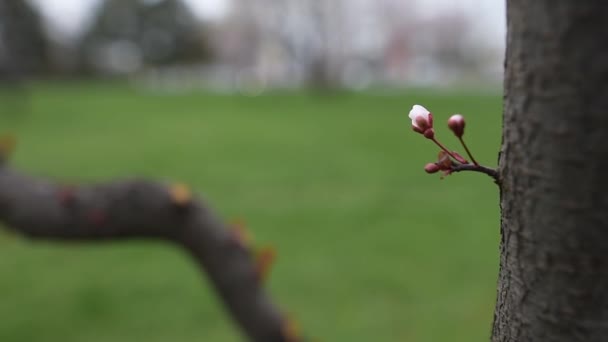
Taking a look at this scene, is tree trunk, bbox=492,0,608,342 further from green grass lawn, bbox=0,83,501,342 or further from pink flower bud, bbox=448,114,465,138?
green grass lawn, bbox=0,83,501,342

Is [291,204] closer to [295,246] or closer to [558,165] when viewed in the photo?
[295,246]

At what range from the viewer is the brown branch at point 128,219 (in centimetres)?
167

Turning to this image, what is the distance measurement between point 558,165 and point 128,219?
55.0 inches

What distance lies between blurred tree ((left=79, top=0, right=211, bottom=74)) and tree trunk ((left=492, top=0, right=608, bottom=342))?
118 ft

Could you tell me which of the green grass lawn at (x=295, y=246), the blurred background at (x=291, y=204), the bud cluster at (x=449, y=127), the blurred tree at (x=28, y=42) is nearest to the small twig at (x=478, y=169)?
the bud cluster at (x=449, y=127)

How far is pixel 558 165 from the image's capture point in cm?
54

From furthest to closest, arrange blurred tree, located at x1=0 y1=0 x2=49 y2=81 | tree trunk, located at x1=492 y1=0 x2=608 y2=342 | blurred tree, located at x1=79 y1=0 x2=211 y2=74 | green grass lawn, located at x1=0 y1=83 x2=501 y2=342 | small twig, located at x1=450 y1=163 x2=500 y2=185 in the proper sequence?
blurred tree, located at x1=79 y1=0 x2=211 y2=74
blurred tree, located at x1=0 y1=0 x2=49 y2=81
green grass lawn, located at x1=0 y1=83 x2=501 y2=342
small twig, located at x1=450 y1=163 x2=500 y2=185
tree trunk, located at x1=492 y1=0 x2=608 y2=342

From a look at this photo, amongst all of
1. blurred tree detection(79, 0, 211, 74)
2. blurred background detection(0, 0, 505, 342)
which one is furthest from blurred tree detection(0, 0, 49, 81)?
blurred tree detection(79, 0, 211, 74)

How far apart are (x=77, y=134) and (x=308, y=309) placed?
350 inches

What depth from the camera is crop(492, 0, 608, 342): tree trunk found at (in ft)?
1.66

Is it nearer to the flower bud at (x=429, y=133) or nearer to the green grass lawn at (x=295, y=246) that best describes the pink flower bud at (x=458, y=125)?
the flower bud at (x=429, y=133)

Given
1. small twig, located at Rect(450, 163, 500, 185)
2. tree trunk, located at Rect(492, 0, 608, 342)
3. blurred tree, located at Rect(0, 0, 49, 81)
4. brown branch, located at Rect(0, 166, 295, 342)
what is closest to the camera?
tree trunk, located at Rect(492, 0, 608, 342)

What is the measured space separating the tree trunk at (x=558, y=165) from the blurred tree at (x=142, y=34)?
118 ft

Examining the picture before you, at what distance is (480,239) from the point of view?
5.28 metres
